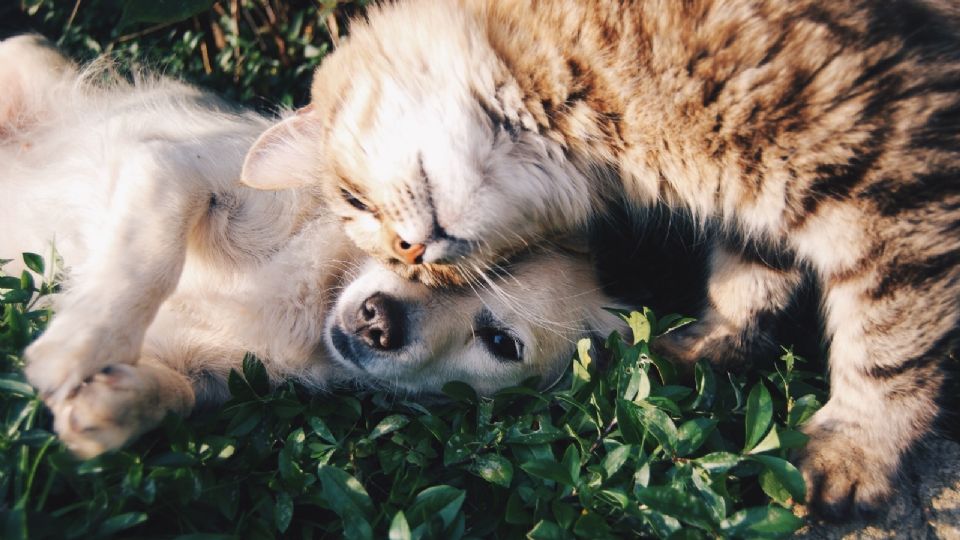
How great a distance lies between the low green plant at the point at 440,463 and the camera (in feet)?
6.76

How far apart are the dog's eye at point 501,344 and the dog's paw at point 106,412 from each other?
3.77ft

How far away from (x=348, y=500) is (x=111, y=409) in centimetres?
69

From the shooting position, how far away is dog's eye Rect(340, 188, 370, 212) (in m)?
2.74

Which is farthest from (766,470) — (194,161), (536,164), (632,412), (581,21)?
(194,161)

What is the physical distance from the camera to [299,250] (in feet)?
9.95

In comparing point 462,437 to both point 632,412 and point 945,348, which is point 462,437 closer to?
point 632,412

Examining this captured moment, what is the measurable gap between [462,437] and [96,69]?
2.81m

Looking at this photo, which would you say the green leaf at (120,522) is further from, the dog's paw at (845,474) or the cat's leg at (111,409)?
the dog's paw at (845,474)

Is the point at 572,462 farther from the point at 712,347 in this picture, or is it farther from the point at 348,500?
the point at 712,347

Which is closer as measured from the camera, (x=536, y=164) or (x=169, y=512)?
(x=169, y=512)

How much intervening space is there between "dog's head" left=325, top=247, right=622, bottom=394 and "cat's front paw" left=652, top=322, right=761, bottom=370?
288 millimetres

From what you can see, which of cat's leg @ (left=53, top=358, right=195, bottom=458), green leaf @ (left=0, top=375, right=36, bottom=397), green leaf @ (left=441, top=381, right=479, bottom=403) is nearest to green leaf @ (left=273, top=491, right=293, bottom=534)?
cat's leg @ (left=53, top=358, right=195, bottom=458)

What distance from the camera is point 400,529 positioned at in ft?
6.44

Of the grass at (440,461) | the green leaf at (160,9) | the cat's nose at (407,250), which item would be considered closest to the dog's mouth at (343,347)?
the grass at (440,461)
